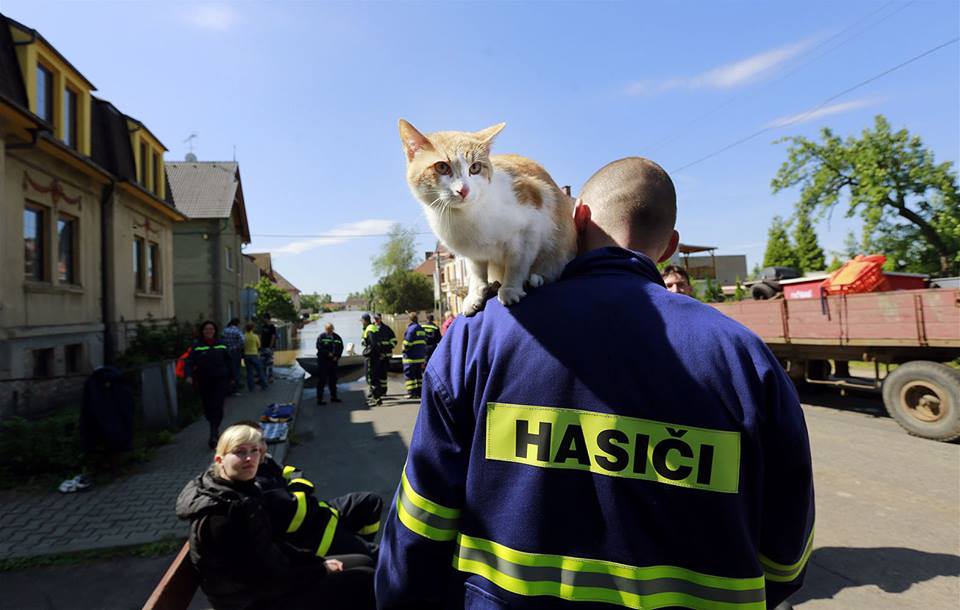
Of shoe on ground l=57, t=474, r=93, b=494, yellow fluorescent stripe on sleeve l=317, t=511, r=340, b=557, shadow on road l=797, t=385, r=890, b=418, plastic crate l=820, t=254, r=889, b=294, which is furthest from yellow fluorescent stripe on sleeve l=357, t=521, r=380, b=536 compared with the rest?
shadow on road l=797, t=385, r=890, b=418

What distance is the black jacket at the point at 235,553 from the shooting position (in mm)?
2504

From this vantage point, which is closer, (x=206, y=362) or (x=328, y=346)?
(x=206, y=362)

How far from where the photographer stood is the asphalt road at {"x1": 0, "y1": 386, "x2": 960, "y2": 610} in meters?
3.62

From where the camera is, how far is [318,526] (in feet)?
10.1

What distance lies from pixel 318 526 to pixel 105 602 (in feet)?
6.95

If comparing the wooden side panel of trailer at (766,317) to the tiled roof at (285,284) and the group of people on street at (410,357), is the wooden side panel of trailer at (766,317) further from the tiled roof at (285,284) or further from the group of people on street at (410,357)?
the tiled roof at (285,284)

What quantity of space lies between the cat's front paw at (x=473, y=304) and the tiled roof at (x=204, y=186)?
22885mm

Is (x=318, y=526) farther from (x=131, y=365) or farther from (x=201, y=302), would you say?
(x=201, y=302)

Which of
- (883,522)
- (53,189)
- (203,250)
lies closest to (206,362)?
(53,189)

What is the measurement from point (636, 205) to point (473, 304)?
0.61 m

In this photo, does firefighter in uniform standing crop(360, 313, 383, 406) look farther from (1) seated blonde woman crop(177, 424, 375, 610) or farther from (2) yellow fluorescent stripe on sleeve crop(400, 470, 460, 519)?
(2) yellow fluorescent stripe on sleeve crop(400, 470, 460, 519)

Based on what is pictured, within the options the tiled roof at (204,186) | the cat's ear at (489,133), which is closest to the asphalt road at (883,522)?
the cat's ear at (489,133)

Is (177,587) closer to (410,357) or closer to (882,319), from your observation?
(410,357)

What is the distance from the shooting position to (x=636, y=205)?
1.51m
